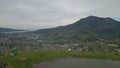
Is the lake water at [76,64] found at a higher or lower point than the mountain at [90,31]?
lower

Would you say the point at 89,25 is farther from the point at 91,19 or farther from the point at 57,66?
the point at 57,66

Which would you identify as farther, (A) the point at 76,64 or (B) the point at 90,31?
→ (B) the point at 90,31

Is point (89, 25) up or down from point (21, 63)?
up

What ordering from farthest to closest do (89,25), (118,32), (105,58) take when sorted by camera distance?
1. (89,25)
2. (118,32)
3. (105,58)

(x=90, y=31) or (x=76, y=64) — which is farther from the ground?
(x=90, y=31)

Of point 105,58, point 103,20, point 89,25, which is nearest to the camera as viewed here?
point 105,58

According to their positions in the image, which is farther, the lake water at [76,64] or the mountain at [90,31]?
the mountain at [90,31]

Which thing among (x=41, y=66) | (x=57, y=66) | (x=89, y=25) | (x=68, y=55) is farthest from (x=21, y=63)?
(x=89, y=25)

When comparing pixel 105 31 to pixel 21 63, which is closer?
pixel 21 63

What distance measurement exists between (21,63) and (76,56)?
22.5m

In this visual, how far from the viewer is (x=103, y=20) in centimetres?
17962

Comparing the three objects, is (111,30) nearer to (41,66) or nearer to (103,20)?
(103,20)

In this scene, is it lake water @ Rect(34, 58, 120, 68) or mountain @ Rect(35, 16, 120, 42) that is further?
mountain @ Rect(35, 16, 120, 42)

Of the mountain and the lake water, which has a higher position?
the mountain
